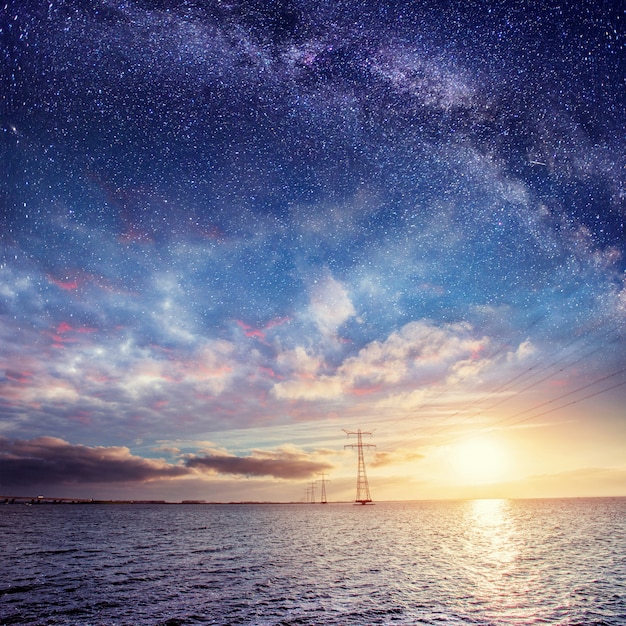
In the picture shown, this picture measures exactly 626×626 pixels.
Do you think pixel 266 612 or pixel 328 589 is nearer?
pixel 266 612

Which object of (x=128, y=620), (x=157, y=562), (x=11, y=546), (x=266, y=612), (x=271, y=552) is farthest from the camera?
(x=11, y=546)

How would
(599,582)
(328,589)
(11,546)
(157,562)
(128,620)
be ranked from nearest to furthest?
(128,620) < (328,589) < (599,582) < (157,562) < (11,546)

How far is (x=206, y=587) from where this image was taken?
39.2m

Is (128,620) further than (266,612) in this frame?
No

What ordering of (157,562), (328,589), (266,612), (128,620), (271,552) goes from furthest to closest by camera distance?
(271,552)
(157,562)
(328,589)
(266,612)
(128,620)

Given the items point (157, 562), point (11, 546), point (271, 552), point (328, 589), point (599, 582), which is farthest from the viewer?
point (11, 546)

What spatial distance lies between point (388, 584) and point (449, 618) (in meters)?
11.6

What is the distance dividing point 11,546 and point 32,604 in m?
48.7

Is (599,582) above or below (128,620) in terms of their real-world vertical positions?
below

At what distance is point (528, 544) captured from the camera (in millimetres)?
72875

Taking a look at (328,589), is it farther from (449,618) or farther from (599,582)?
(599,582)

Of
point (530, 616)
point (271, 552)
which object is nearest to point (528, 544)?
point (271, 552)

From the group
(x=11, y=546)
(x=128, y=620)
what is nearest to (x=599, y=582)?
(x=128, y=620)

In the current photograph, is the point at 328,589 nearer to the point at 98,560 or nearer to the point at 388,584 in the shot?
the point at 388,584
